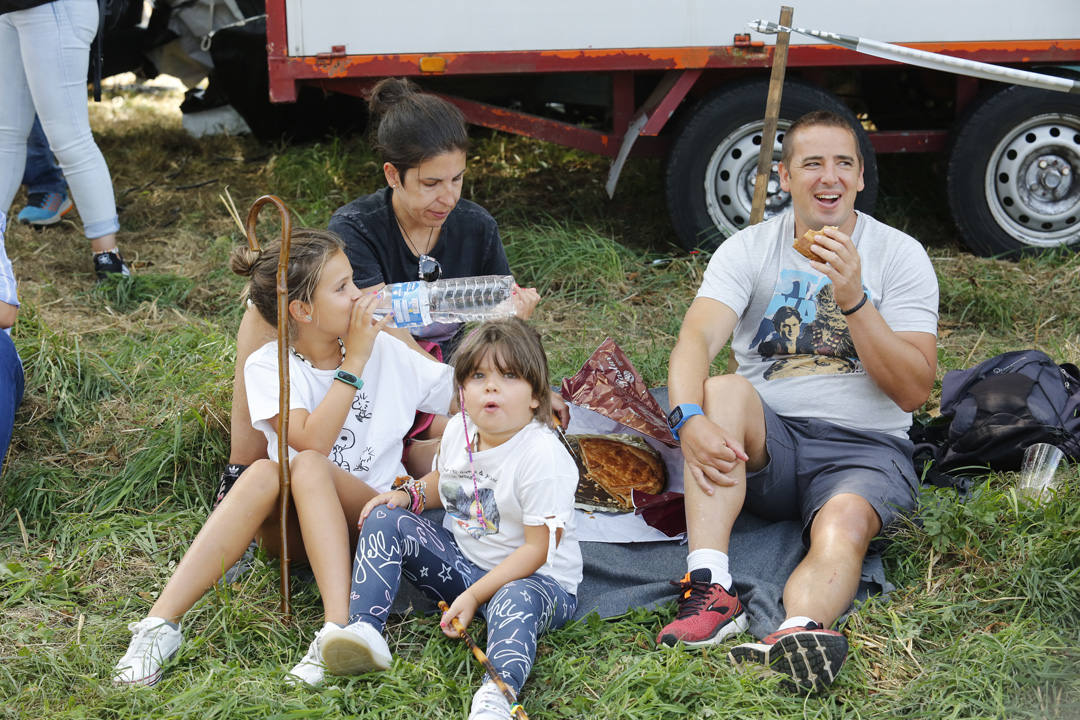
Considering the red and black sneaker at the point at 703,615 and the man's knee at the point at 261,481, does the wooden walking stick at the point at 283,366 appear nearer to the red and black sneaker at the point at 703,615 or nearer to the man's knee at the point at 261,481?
the man's knee at the point at 261,481

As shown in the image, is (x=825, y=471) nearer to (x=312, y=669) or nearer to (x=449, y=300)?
(x=449, y=300)

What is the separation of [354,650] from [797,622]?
1.07 meters

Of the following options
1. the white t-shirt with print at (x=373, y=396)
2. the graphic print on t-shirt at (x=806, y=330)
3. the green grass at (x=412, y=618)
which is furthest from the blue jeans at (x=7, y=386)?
the graphic print on t-shirt at (x=806, y=330)

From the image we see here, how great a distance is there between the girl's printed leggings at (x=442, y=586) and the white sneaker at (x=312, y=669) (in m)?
0.09

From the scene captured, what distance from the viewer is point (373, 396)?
10.1 ft

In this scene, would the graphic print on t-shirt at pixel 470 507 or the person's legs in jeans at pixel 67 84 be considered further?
the person's legs in jeans at pixel 67 84

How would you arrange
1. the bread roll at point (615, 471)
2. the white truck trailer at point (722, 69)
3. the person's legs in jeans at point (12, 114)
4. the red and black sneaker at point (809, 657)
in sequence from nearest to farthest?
the red and black sneaker at point (809, 657) → the bread roll at point (615, 471) → the person's legs in jeans at point (12, 114) → the white truck trailer at point (722, 69)

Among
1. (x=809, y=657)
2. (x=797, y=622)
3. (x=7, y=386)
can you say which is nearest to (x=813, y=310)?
(x=797, y=622)

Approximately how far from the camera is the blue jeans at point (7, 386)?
330 cm

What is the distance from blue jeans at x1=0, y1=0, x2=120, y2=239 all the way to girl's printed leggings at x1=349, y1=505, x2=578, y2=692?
326 cm

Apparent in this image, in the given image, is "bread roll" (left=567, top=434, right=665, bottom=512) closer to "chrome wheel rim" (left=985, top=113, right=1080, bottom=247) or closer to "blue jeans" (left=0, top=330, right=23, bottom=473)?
"blue jeans" (left=0, top=330, right=23, bottom=473)

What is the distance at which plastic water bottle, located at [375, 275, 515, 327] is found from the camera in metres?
3.09

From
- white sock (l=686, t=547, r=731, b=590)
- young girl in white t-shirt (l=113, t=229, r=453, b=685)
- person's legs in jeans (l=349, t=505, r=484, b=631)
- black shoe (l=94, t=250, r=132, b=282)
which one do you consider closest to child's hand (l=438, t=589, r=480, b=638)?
person's legs in jeans (l=349, t=505, r=484, b=631)

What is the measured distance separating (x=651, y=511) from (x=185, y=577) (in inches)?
55.9
